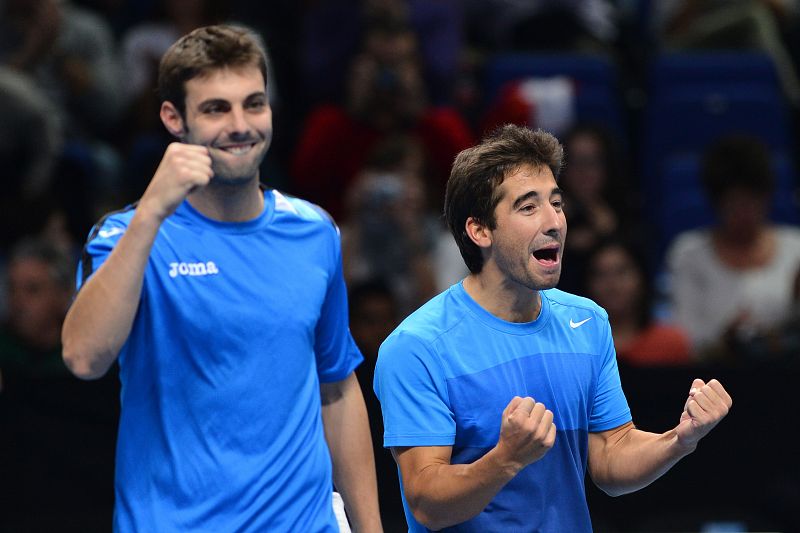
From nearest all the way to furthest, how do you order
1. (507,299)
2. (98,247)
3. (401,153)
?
1. (507,299)
2. (98,247)
3. (401,153)

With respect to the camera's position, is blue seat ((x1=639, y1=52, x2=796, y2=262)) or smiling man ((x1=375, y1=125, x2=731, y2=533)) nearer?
smiling man ((x1=375, y1=125, x2=731, y2=533))

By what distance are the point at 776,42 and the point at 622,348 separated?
3707mm

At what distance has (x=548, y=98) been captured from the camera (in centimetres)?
794

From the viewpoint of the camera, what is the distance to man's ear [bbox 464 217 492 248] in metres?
3.33

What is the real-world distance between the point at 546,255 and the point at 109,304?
106 centimetres

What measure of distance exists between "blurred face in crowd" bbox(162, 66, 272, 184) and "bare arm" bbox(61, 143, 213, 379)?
24cm

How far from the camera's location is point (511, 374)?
3246 mm

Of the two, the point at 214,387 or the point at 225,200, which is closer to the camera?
the point at 214,387

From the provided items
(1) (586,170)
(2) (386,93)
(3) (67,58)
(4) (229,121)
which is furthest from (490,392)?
(3) (67,58)

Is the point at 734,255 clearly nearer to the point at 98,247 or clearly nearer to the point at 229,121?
the point at 229,121

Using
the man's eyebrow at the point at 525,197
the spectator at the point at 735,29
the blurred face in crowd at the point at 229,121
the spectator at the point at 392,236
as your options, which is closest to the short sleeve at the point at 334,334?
the blurred face in crowd at the point at 229,121

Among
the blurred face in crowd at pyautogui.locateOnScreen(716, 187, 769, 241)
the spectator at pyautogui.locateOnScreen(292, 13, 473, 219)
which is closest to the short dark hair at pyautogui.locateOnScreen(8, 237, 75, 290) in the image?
the spectator at pyautogui.locateOnScreen(292, 13, 473, 219)

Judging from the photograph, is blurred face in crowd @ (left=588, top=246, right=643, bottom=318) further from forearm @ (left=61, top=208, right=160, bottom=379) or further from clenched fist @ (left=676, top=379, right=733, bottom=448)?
forearm @ (left=61, top=208, right=160, bottom=379)

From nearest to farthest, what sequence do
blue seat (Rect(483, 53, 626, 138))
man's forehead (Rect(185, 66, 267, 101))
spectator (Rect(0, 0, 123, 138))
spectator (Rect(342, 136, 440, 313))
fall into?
man's forehead (Rect(185, 66, 267, 101)) < spectator (Rect(342, 136, 440, 313)) < spectator (Rect(0, 0, 123, 138)) < blue seat (Rect(483, 53, 626, 138))
